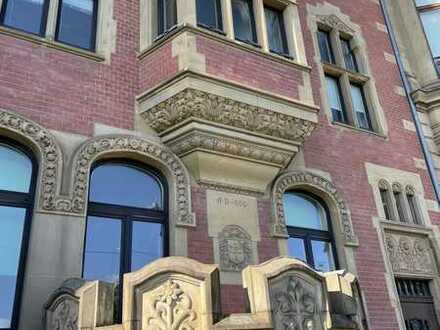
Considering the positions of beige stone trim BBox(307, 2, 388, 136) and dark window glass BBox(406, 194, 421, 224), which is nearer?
dark window glass BBox(406, 194, 421, 224)

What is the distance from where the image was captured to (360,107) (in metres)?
10.5

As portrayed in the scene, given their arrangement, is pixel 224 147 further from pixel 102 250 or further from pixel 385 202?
pixel 385 202

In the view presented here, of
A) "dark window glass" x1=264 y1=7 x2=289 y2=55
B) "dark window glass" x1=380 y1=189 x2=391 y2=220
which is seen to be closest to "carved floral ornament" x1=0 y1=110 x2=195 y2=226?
"dark window glass" x1=264 y1=7 x2=289 y2=55

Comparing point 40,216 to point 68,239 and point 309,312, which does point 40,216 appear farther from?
point 309,312

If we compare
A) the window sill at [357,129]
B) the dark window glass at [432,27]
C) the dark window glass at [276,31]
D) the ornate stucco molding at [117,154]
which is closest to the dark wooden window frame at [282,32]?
the dark window glass at [276,31]

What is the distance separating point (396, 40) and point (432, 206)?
4.83 metres

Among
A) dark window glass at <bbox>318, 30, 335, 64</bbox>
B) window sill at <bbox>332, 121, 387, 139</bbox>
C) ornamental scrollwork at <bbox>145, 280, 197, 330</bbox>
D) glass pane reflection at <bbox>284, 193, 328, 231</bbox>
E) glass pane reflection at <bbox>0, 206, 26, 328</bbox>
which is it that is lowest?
ornamental scrollwork at <bbox>145, 280, 197, 330</bbox>

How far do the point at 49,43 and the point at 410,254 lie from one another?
7.42 m

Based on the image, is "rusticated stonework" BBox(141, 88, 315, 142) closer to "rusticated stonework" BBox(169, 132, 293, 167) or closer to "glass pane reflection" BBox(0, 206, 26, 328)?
"rusticated stonework" BBox(169, 132, 293, 167)

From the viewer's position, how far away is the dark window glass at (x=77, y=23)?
7.04 metres

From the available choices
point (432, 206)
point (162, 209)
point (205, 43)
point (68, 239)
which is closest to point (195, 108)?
point (205, 43)

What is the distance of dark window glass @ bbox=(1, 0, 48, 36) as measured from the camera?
21.8 ft

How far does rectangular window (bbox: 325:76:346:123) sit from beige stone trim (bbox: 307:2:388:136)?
0.41 ft

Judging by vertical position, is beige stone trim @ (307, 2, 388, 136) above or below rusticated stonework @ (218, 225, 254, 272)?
above
